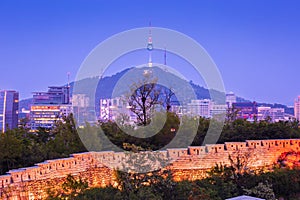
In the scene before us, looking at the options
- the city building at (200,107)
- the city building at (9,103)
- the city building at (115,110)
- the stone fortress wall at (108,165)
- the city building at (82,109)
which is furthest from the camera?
the city building at (9,103)

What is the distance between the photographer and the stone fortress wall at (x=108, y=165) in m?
6.75

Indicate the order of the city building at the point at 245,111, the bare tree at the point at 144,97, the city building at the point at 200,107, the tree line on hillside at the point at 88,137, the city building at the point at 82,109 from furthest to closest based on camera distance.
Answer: the city building at the point at 245,111
the city building at the point at 200,107
the bare tree at the point at 144,97
the city building at the point at 82,109
the tree line on hillside at the point at 88,137

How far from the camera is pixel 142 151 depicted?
26.5 ft

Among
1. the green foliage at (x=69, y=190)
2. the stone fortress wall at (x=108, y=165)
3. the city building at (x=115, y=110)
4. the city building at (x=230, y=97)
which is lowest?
the green foliage at (x=69, y=190)

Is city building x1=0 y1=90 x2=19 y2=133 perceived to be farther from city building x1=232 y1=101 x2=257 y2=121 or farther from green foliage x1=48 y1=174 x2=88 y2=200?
green foliage x1=48 y1=174 x2=88 y2=200

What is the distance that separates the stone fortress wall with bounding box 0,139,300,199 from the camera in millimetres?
6746

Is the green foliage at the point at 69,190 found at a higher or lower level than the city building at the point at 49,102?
lower

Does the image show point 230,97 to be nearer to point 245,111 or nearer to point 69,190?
point 245,111

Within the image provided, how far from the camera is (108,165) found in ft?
28.0

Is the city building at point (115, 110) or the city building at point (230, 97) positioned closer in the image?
the city building at point (115, 110)

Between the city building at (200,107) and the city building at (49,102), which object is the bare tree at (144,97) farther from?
the city building at (49,102)

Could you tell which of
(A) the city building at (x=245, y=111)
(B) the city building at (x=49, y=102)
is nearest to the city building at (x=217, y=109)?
(A) the city building at (x=245, y=111)

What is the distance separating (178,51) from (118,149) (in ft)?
12.0

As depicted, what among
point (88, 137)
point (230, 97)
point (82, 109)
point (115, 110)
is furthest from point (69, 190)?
point (230, 97)
